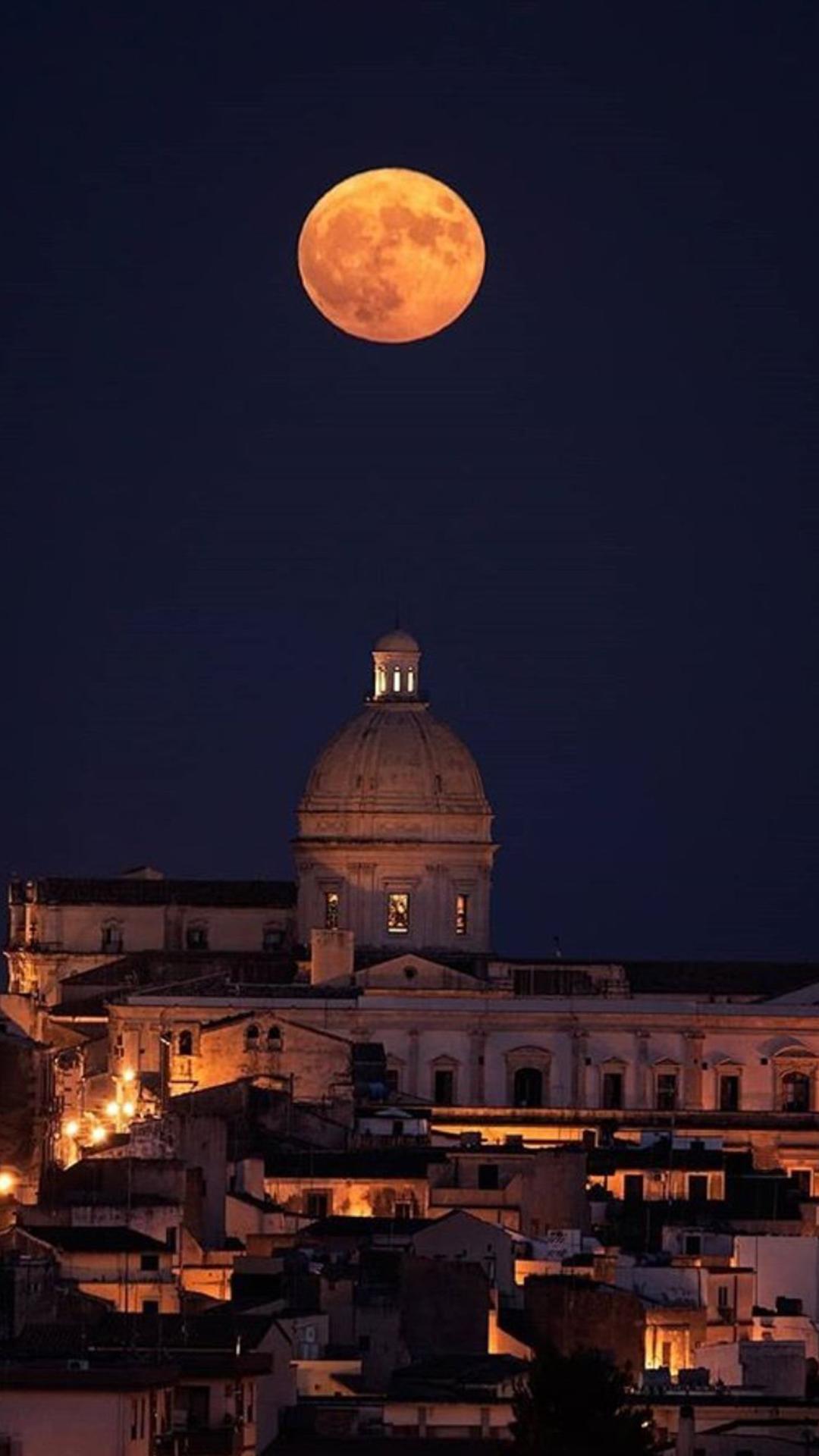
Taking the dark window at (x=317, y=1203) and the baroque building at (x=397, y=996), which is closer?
the dark window at (x=317, y=1203)

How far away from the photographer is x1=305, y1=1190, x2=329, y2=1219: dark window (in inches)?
4043

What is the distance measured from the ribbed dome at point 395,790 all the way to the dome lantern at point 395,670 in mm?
2015

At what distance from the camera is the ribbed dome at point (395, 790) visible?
137375mm

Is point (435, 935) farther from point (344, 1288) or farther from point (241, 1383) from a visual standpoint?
point (241, 1383)

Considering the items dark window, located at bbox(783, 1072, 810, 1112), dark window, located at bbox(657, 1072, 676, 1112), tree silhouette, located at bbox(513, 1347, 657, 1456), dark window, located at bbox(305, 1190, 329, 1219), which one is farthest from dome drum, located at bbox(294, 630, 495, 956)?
tree silhouette, located at bbox(513, 1347, 657, 1456)

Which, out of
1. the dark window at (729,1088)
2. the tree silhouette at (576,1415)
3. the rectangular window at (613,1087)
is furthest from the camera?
the rectangular window at (613,1087)

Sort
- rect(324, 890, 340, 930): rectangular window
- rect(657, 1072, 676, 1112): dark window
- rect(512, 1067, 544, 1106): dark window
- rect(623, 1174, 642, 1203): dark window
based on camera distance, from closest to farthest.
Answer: rect(623, 1174, 642, 1203): dark window
rect(512, 1067, 544, 1106): dark window
rect(657, 1072, 676, 1112): dark window
rect(324, 890, 340, 930): rectangular window

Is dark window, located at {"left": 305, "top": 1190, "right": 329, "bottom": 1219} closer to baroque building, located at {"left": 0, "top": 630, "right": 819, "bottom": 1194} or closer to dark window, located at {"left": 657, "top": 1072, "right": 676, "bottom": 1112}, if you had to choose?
baroque building, located at {"left": 0, "top": 630, "right": 819, "bottom": 1194}

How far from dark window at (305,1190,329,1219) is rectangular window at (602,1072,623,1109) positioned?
92.9 ft

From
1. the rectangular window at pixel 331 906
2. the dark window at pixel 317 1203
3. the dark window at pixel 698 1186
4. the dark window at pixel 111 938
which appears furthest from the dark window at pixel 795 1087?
the dark window at pixel 317 1203

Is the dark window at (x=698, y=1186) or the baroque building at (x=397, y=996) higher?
the baroque building at (x=397, y=996)

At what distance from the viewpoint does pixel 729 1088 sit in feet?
433

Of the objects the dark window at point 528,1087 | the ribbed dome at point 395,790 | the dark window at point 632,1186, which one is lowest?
the dark window at point 632,1186

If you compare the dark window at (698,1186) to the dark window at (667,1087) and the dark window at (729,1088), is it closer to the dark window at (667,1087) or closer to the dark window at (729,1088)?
the dark window at (667,1087)
